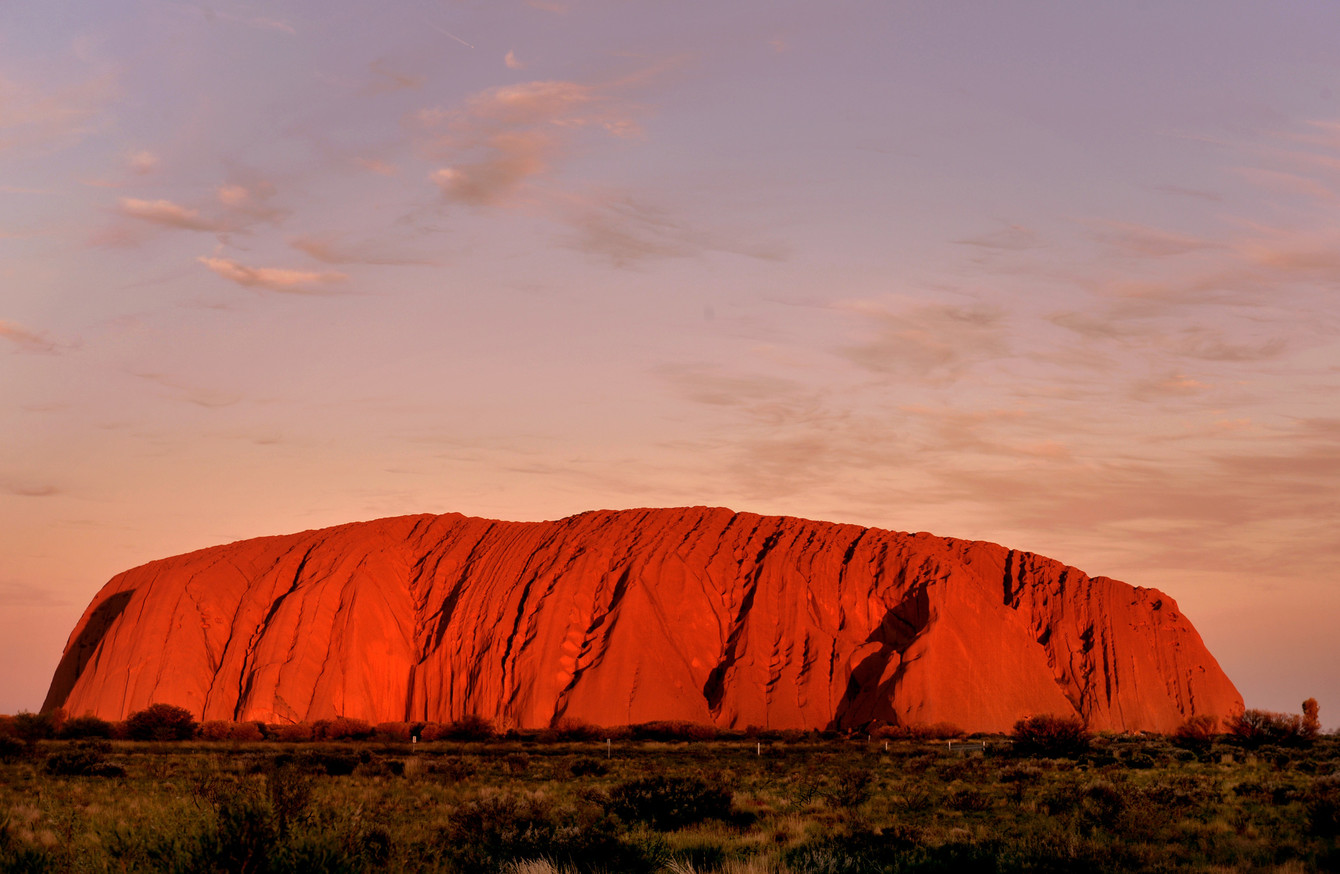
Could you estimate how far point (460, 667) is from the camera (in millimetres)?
70000

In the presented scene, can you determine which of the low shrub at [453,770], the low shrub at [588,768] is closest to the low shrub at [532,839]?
the low shrub at [453,770]

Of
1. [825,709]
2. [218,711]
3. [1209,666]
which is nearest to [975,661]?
[825,709]

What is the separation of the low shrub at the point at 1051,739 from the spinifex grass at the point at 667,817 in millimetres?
6721

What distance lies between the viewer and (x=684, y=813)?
1631cm

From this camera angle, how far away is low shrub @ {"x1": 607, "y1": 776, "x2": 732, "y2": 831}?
16078 millimetres

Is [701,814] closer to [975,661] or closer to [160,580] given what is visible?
[975,661]

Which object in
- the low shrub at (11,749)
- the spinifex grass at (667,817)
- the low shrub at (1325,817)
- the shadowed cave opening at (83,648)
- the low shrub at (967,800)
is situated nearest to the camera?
the spinifex grass at (667,817)

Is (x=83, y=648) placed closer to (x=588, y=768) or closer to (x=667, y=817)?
(x=588, y=768)

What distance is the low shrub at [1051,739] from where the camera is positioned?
38.4 m

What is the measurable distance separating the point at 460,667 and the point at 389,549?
13618 millimetres

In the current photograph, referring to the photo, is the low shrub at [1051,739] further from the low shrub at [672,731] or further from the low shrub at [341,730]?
the low shrub at [341,730]

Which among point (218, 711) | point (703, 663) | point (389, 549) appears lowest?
point (218, 711)

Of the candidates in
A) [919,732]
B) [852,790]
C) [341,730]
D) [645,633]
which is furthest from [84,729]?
[852,790]

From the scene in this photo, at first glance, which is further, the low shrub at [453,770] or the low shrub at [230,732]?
the low shrub at [230,732]
